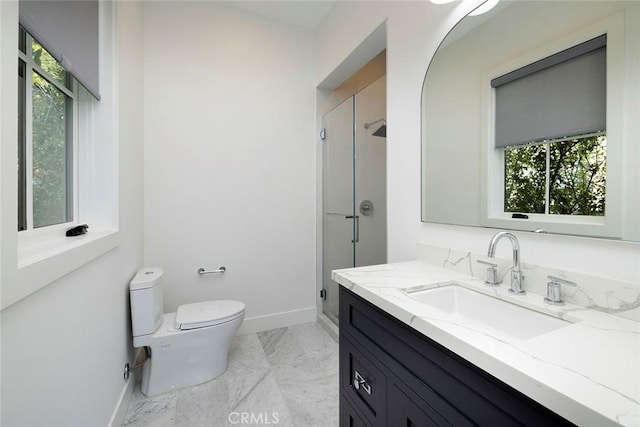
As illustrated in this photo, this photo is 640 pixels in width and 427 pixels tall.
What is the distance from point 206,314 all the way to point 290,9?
251cm

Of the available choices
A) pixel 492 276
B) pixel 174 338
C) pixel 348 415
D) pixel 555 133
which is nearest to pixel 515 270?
pixel 492 276

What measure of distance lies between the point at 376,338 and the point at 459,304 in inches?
14.8

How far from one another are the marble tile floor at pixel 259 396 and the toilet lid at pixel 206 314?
40 cm

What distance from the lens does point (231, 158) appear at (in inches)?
93.0

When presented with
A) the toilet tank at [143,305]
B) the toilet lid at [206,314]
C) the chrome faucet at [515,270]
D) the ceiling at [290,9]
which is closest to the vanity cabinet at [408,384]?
the chrome faucet at [515,270]

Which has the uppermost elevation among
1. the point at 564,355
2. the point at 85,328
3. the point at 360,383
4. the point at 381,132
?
the point at 381,132

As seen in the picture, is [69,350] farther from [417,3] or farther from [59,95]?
[417,3]

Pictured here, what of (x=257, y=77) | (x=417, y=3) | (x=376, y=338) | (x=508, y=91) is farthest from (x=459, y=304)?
(x=257, y=77)

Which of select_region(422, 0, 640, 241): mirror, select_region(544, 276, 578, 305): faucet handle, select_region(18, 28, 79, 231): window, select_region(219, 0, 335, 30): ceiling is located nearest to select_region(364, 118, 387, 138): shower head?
select_region(422, 0, 640, 241): mirror

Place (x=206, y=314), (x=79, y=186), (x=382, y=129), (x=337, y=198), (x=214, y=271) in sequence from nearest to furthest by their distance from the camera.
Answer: (x=79, y=186)
(x=206, y=314)
(x=382, y=129)
(x=214, y=271)
(x=337, y=198)

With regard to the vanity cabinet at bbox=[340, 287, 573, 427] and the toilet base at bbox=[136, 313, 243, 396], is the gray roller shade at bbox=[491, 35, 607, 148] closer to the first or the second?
the vanity cabinet at bbox=[340, 287, 573, 427]

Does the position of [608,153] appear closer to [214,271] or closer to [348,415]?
[348,415]

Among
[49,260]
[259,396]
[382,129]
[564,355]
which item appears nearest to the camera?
[564,355]

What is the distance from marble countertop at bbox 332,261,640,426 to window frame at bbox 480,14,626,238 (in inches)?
9.9
